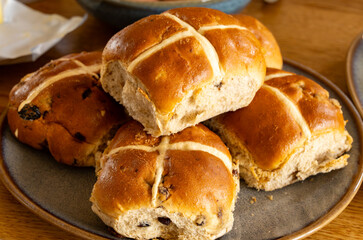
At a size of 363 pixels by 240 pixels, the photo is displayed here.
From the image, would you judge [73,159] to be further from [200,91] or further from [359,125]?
[359,125]

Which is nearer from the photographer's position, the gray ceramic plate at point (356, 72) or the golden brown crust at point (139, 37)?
the golden brown crust at point (139, 37)

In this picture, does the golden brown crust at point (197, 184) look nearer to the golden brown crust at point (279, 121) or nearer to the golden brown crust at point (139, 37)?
the golden brown crust at point (279, 121)

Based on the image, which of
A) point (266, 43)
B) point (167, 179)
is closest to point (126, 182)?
point (167, 179)

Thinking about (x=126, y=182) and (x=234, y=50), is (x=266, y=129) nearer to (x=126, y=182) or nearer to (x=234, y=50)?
(x=234, y=50)

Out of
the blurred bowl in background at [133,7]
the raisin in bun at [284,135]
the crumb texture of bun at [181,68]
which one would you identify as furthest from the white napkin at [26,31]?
the raisin in bun at [284,135]

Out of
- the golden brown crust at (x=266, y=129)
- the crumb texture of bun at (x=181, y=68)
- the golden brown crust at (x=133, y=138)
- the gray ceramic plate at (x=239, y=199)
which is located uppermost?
the crumb texture of bun at (x=181, y=68)
